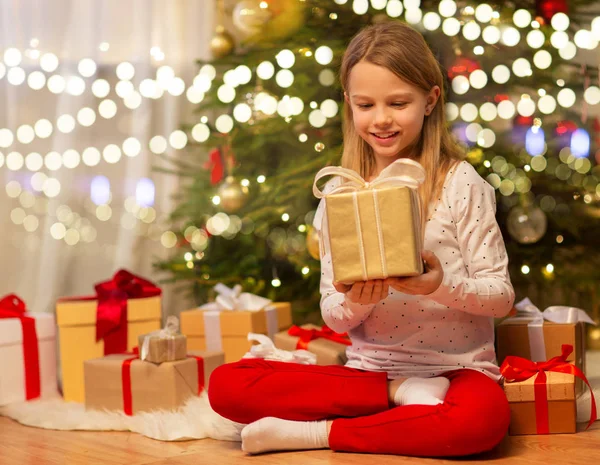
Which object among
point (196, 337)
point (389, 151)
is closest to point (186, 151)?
point (196, 337)

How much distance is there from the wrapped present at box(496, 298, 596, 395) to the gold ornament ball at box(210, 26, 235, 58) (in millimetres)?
1395

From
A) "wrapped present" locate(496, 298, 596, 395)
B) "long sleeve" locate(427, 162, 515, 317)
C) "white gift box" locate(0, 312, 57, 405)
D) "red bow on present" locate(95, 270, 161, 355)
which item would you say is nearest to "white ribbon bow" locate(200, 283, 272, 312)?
"red bow on present" locate(95, 270, 161, 355)

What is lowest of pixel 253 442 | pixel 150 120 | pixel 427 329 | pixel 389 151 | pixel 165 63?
pixel 253 442

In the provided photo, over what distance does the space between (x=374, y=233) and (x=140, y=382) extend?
81cm

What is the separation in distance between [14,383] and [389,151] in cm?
120

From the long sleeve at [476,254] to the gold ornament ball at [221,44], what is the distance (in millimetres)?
1327

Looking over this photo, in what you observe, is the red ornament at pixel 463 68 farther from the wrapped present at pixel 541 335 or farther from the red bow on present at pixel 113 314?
the red bow on present at pixel 113 314

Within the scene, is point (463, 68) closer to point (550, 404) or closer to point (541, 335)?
point (541, 335)

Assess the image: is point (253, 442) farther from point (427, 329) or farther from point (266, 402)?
point (427, 329)

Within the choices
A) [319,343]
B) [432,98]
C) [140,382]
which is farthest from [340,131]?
[140,382]

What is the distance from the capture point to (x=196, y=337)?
2.25 m

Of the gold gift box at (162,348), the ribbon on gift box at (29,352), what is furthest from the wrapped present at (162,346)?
the ribbon on gift box at (29,352)

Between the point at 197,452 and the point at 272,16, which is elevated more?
the point at 272,16

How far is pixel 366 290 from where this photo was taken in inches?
53.6
